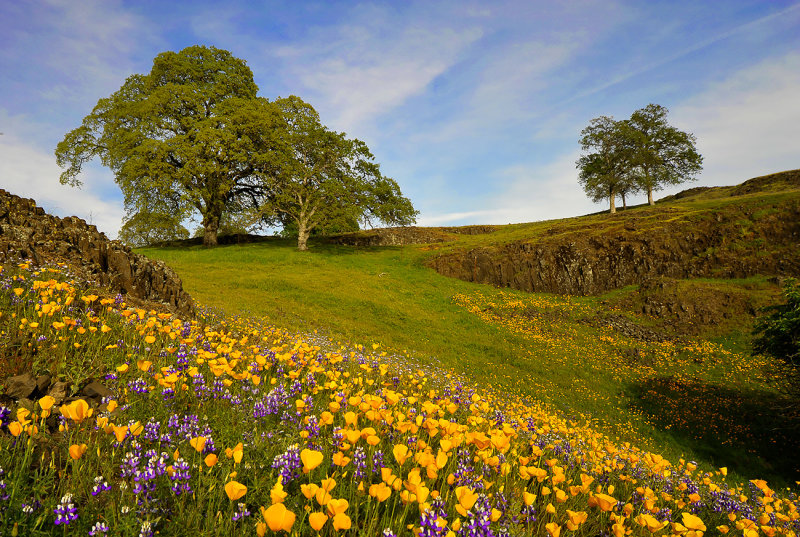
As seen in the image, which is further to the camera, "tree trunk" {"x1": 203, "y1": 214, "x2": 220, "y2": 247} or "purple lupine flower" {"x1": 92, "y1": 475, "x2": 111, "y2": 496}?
"tree trunk" {"x1": 203, "y1": 214, "x2": 220, "y2": 247}

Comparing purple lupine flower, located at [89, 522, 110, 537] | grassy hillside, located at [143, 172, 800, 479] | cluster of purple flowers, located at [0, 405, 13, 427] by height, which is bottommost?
grassy hillside, located at [143, 172, 800, 479]

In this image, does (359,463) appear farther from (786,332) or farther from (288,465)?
(786,332)

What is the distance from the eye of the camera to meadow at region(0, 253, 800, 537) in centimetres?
226

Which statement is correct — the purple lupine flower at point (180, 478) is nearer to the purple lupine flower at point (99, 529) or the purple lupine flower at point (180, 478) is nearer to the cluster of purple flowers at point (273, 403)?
the purple lupine flower at point (99, 529)

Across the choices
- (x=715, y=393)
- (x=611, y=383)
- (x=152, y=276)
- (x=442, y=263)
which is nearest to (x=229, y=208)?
(x=442, y=263)

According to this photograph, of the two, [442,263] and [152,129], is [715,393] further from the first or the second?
[152,129]

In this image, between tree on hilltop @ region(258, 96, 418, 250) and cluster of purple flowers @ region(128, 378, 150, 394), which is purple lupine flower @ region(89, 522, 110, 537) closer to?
cluster of purple flowers @ region(128, 378, 150, 394)

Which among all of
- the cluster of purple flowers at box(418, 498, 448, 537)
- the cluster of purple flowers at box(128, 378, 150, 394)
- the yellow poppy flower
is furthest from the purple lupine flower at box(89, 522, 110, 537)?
the cluster of purple flowers at box(128, 378, 150, 394)

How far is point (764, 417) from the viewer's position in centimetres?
1458

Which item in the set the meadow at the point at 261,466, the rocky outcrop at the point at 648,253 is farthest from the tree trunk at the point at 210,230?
the meadow at the point at 261,466

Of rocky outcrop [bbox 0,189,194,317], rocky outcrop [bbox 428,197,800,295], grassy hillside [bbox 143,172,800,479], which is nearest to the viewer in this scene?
rocky outcrop [bbox 0,189,194,317]

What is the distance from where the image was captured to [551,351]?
19.8 meters

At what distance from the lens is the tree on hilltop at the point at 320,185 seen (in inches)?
1412

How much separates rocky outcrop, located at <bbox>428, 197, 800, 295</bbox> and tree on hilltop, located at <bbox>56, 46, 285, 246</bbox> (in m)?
22.3
